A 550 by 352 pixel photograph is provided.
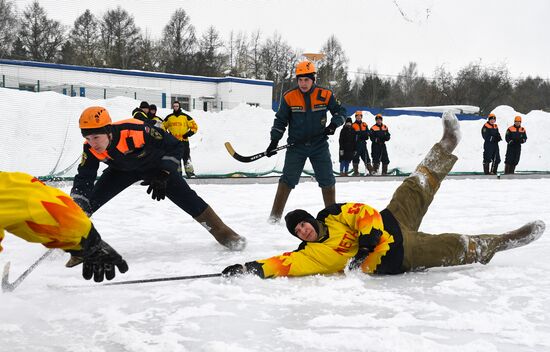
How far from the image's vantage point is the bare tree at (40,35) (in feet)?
90.9

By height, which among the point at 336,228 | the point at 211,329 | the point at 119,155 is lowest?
the point at 211,329

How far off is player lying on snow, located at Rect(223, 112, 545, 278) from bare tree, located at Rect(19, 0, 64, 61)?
2798 centimetres

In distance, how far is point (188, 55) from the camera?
105 ft

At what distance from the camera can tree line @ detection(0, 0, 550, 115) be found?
28672 millimetres

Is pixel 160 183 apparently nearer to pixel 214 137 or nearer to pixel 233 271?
pixel 233 271

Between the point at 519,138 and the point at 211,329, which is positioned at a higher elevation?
the point at 519,138

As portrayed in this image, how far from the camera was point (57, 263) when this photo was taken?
365 cm

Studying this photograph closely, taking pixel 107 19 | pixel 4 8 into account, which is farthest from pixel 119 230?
pixel 107 19

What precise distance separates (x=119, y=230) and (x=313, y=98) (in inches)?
83.5

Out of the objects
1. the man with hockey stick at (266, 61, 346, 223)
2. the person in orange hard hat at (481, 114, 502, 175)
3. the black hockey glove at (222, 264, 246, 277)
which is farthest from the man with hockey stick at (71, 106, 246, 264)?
the person in orange hard hat at (481, 114, 502, 175)

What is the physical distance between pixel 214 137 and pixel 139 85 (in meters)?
12.7

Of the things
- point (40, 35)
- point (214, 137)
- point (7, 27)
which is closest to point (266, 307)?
point (214, 137)

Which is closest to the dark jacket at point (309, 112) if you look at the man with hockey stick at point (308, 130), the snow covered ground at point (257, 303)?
the man with hockey stick at point (308, 130)

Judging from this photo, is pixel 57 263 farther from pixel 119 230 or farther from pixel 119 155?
pixel 119 230
